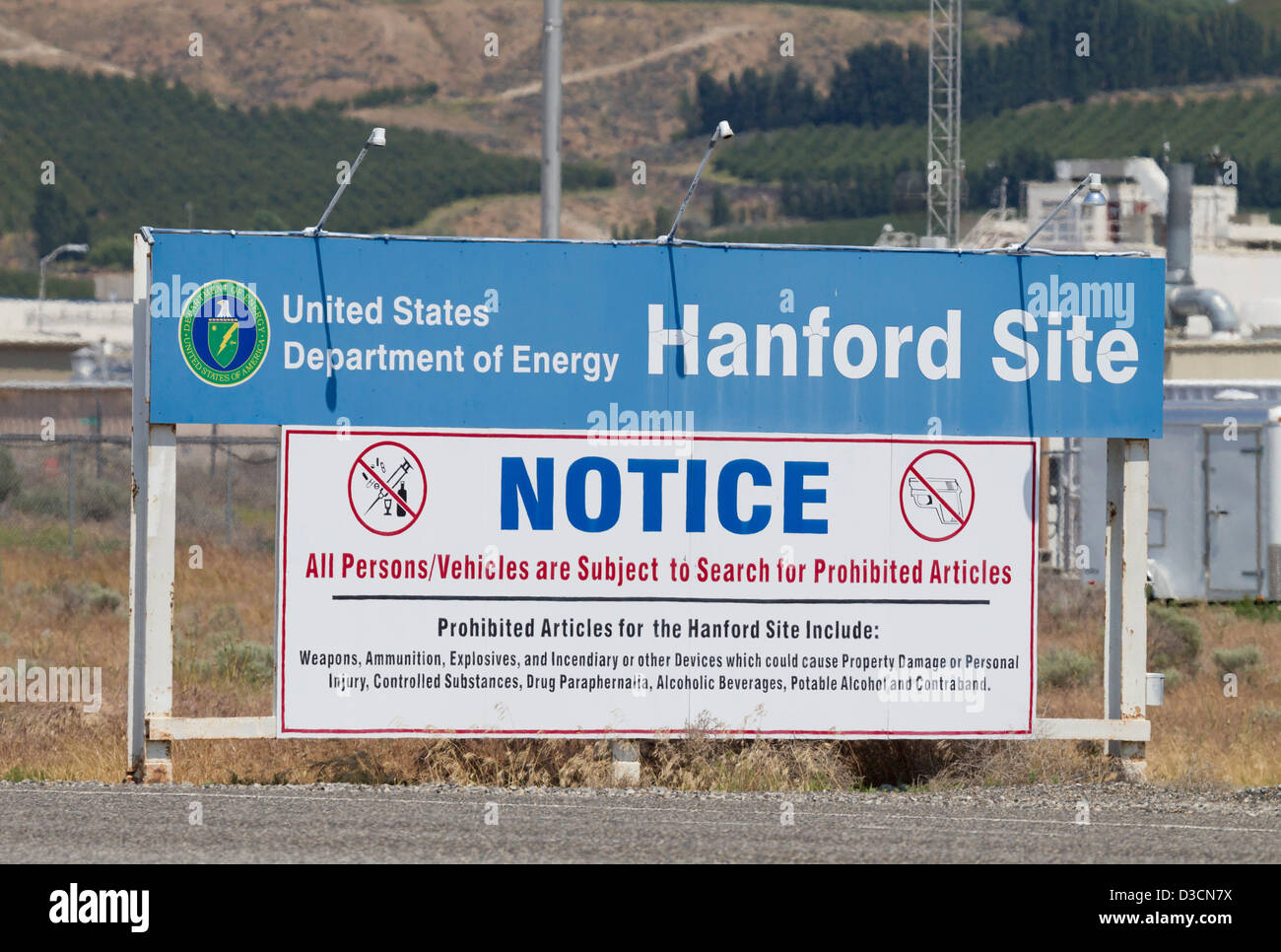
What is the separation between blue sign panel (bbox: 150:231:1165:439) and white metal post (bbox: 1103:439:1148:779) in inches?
11.6

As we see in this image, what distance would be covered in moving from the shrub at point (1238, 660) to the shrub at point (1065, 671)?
62.1 inches

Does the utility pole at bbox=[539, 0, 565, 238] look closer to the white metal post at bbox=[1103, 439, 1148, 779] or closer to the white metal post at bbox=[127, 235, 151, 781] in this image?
the white metal post at bbox=[127, 235, 151, 781]

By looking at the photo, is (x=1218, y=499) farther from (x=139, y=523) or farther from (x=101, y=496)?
(x=101, y=496)

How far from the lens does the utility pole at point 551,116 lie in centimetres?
1366

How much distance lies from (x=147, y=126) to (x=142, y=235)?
148m

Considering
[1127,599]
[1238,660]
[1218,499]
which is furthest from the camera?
[1218,499]

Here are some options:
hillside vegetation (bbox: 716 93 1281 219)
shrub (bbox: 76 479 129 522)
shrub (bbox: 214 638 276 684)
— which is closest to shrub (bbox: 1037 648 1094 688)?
shrub (bbox: 214 638 276 684)

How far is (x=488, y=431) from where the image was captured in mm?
11750

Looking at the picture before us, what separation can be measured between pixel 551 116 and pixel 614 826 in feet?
19.8

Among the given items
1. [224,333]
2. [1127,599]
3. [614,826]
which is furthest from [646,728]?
[224,333]

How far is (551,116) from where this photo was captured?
13.9 meters

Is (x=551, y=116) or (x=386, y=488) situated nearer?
(x=386, y=488)

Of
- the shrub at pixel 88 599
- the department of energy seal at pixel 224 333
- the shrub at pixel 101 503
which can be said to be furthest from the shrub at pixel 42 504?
the department of energy seal at pixel 224 333

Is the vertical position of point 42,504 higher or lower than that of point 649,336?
lower
